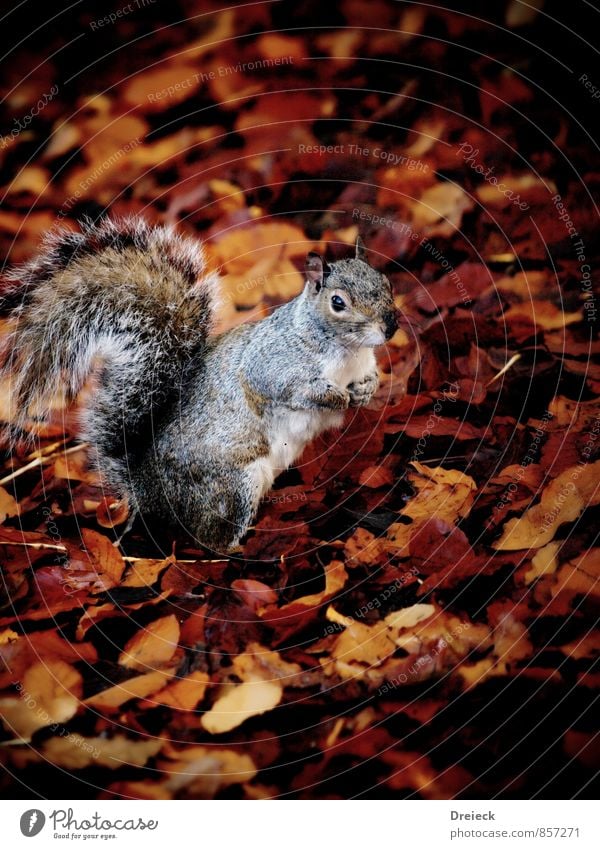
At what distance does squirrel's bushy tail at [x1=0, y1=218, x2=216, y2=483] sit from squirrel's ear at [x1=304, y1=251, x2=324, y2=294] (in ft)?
0.62

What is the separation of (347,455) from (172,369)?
A: 284 mm

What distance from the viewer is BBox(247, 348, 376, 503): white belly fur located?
109cm

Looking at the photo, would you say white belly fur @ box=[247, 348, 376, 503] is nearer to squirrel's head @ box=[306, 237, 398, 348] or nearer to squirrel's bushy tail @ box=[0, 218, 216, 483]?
squirrel's head @ box=[306, 237, 398, 348]

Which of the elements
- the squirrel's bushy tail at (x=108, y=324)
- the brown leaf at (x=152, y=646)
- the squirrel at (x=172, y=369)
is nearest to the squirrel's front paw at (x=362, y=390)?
the squirrel at (x=172, y=369)

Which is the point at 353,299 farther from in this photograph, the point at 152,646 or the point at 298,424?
the point at 152,646

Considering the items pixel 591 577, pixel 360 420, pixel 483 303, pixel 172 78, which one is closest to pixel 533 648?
pixel 591 577

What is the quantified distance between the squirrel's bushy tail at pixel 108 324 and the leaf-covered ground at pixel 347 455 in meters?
0.04

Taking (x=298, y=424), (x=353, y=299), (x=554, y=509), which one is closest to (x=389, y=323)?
(x=353, y=299)

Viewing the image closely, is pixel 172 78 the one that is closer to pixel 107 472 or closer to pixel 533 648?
pixel 107 472

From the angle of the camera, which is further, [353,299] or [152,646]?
[353,299]

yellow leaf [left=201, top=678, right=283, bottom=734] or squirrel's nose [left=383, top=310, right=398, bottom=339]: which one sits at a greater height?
squirrel's nose [left=383, top=310, right=398, bottom=339]

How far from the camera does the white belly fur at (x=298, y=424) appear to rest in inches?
42.9

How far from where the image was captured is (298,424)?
1119 mm

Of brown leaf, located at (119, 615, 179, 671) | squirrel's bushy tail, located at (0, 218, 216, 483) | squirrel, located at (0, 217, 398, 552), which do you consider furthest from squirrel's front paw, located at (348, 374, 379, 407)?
brown leaf, located at (119, 615, 179, 671)
